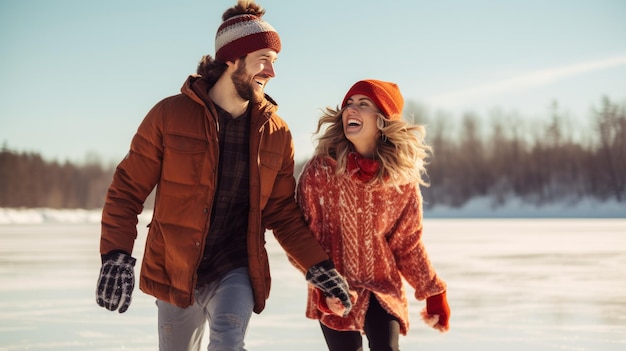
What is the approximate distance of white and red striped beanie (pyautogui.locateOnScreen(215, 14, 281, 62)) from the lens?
8.85 ft

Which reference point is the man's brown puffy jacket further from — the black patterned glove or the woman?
the woman

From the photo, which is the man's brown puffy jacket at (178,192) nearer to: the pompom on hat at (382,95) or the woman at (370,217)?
the woman at (370,217)

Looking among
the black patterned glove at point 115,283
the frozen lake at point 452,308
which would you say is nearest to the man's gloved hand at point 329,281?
the black patterned glove at point 115,283

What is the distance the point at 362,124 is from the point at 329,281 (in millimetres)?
694

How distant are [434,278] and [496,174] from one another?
148 ft

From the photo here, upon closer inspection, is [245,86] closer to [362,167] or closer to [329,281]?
[362,167]

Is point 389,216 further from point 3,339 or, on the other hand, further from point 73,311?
point 73,311

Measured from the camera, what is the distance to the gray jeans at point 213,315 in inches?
90.0

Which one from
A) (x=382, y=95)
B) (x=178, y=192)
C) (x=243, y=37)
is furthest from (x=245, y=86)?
(x=382, y=95)

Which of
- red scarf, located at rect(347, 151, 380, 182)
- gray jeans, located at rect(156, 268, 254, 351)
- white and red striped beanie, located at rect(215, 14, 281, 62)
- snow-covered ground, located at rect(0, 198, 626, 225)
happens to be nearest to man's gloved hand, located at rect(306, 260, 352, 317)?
gray jeans, located at rect(156, 268, 254, 351)

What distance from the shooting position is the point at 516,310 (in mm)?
5281

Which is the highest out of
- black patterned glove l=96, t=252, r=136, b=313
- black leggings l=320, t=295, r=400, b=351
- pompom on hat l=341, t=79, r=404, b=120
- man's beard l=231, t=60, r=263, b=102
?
man's beard l=231, t=60, r=263, b=102

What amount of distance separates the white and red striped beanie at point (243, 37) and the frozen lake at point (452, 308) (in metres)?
2.03

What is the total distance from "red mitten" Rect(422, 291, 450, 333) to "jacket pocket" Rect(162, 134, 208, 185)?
3.70ft
